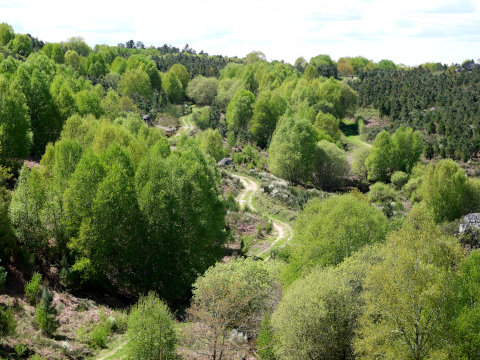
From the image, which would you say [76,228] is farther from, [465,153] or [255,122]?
[465,153]

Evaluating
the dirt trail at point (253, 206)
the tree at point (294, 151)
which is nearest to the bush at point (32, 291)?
the dirt trail at point (253, 206)

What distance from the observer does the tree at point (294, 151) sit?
2879 inches

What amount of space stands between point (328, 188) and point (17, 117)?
53.9 meters

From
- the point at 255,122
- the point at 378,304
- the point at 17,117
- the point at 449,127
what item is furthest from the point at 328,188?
the point at 378,304

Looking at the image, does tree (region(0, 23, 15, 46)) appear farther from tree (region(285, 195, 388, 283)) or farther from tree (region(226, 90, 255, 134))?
tree (region(285, 195, 388, 283))

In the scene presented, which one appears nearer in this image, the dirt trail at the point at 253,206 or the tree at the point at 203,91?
the dirt trail at the point at 253,206

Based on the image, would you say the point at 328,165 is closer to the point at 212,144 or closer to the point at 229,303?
the point at 212,144

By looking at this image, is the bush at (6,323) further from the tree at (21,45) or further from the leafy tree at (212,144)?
the tree at (21,45)

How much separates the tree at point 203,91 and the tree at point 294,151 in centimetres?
5387

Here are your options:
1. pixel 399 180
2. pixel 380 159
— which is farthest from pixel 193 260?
pixel 380 159

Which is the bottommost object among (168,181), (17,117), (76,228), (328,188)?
(328,188)

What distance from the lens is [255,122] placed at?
93.1 m

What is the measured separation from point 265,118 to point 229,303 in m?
71.6

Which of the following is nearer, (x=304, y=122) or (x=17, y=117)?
(x=17, y=117)
